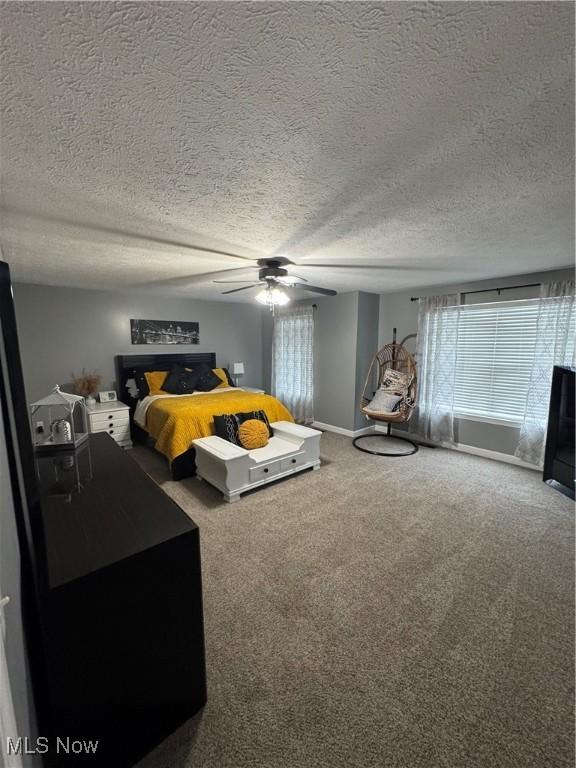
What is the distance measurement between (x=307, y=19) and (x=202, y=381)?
4.73 metres

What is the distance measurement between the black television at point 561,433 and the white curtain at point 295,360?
3.23 m

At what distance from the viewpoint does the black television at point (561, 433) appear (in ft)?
9.29

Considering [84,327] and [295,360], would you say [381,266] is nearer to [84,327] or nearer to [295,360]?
[295,360]

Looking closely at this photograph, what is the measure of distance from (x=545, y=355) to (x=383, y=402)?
1.86 metres

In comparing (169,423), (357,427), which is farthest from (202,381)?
(357,427)

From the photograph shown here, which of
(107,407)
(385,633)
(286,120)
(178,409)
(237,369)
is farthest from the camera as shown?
(237,369)

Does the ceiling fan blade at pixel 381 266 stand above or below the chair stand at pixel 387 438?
above

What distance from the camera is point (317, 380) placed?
5387 millimetres

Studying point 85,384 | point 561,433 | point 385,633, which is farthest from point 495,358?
point 85,384

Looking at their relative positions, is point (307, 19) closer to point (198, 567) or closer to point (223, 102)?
point (223, 102)

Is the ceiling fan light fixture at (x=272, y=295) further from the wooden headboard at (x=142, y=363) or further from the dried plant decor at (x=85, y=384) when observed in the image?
the dried plant decor at (x=85, y=384)

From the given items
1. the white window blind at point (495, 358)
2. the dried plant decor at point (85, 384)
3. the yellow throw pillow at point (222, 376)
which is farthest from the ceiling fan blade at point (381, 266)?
the dried plant decor at point (85, 384)

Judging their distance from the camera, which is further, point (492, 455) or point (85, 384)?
point (85, 384)

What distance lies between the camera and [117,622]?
1.03 meters
